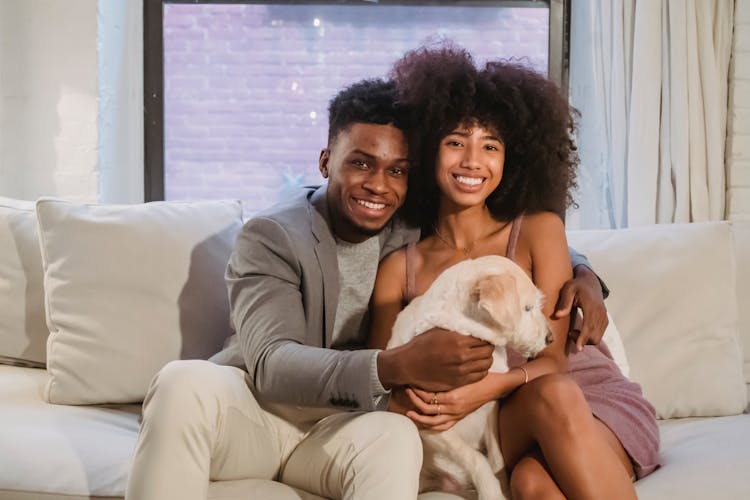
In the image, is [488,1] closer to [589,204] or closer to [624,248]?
[589,204]

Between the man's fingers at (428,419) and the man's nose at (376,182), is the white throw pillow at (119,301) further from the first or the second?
the man's fingers at (428,419)

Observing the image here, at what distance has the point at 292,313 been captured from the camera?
2215 millimetres

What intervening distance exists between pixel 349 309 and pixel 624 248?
40.0 inches

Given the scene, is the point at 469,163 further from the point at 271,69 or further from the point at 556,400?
the point at 271,69

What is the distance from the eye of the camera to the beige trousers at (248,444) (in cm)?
193

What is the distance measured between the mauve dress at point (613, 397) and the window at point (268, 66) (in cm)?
176

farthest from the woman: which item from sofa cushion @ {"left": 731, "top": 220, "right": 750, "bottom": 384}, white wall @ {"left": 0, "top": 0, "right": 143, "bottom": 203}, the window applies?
white wall @ {"left": 0, "top": 0, "right": 143, "bottom": 203}

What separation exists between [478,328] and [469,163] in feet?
1.79

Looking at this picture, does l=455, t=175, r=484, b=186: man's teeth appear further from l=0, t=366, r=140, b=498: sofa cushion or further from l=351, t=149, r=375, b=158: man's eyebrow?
l=0, t=366, r=140, b=498: sofa cushion

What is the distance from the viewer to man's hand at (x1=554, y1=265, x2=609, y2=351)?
229cm

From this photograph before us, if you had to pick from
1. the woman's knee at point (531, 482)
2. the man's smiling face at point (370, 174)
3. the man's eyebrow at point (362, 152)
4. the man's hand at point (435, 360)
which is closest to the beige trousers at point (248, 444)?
the man's hand at point (435, 360)

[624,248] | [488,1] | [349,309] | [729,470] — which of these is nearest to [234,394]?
[349,309]

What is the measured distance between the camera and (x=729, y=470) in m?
2.19

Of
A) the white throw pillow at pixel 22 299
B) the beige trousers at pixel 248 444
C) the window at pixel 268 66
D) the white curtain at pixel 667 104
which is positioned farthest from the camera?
the window at pixel 268 66
